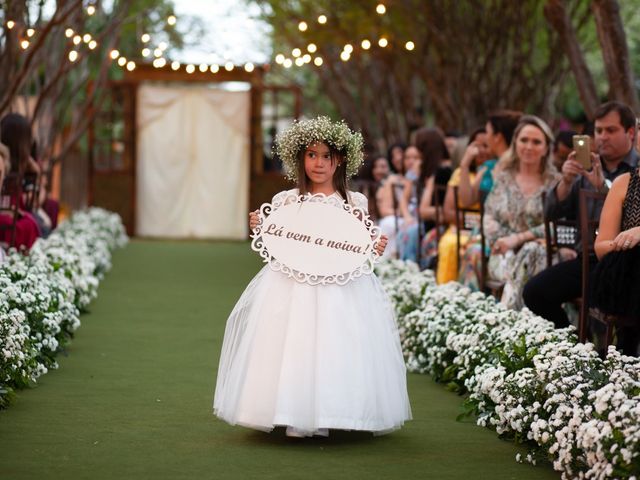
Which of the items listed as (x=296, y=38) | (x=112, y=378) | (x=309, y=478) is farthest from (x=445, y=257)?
(x=296, y=38)

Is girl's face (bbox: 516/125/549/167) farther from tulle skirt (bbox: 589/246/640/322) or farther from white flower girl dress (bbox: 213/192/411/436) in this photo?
white flower girl dress (bbox: 213/192/411/436)

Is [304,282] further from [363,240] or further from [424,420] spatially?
[424,420]

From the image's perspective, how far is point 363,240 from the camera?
7.53 m

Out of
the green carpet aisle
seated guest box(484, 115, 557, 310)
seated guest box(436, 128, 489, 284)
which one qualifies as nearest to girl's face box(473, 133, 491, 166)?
seated guest box(436, 128, 489, 284)


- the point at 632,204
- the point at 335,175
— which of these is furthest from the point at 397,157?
the point at 335,175

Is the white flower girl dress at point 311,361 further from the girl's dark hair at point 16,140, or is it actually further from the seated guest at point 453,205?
the girl's dark hair at point 16,140

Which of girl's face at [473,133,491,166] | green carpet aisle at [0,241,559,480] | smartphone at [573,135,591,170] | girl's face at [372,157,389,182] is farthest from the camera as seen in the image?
girl's face at [372,157,389,182]

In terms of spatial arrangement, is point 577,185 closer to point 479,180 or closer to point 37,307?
point 479,180

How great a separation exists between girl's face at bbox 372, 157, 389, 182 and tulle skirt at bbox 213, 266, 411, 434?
44.8 feet

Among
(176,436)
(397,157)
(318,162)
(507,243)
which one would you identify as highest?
(318,162)

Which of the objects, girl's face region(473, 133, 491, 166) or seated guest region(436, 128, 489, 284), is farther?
girl's face region(473, 133, 491, 166)

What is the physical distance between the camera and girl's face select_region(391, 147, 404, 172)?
1917cm

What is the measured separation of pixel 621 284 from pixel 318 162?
1800mm

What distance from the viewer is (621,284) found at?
7.82 m
